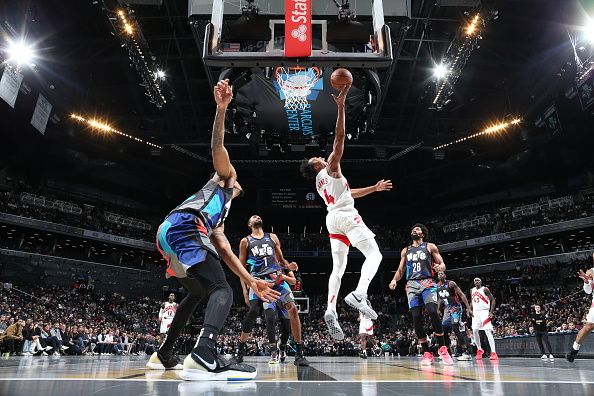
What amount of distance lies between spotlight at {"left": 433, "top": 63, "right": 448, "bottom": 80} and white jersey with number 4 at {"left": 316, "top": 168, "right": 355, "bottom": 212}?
13.3 m

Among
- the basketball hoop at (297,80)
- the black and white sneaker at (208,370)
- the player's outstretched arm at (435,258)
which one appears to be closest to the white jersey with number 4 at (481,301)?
the player's outstretched arm at (435,258)

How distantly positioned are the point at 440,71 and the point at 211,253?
16.2m

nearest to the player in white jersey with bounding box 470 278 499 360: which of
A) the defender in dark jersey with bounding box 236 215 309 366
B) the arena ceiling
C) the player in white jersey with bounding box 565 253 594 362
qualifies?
the player in white jersey with bounding box 565 253 594 362

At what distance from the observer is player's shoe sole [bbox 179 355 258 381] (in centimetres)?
321

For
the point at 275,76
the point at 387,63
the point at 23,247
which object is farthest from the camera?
the point at 23,247

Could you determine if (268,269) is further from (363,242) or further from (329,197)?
(363,242)

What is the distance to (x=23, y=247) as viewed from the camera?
28.7m

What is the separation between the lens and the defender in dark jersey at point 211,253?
327 centimetres

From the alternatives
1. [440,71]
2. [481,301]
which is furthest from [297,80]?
[440,71]

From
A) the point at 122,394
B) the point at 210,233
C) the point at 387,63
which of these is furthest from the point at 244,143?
the point at 122,394

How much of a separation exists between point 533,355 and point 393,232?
19.6 m

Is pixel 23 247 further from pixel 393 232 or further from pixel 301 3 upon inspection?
pixel 301 3

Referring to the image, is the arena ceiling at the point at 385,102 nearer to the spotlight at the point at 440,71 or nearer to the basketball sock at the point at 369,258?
the spotlight at the point at 440,71

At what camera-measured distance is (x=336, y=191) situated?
225 inches
